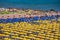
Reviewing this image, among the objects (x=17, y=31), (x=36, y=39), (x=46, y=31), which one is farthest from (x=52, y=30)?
(x=36, y=39)

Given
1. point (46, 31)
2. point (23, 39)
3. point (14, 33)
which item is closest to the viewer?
point (23, 39)

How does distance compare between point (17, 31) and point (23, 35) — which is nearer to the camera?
point (23, 35)

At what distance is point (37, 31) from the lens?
7758 millimetres

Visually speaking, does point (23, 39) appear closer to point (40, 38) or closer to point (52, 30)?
point (40, 38)

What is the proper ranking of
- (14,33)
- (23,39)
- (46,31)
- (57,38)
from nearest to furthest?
(23,39) < (57,38) < (14,33) < (46,31)

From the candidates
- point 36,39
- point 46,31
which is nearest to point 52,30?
point 46,31

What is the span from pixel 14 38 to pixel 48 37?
104cm

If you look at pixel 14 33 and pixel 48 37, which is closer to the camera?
pixel 48 37

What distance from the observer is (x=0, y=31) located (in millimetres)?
7711

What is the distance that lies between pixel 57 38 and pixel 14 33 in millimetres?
1412

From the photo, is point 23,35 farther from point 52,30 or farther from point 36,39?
point 52,30

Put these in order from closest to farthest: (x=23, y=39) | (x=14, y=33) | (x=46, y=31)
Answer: (x=23, y=39)
(x=14, y=33)
(x=46, y=31)

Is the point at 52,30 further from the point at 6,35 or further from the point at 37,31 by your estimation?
the point at 6,35

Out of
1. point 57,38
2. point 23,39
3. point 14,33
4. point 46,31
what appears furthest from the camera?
point 46,31
